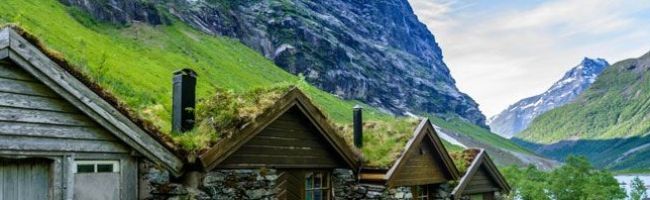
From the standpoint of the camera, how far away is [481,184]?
88.6 feet

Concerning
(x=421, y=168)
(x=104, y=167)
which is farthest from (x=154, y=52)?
(x=104, y=167)

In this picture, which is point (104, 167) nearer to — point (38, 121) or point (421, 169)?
point (38, 121)

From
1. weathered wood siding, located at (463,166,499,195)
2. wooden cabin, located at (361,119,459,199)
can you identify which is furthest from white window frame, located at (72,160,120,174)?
weathered wood siding, located at (463,166,499,195)

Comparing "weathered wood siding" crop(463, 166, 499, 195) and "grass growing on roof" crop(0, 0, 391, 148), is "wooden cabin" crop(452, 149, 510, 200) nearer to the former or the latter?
"weathered wood siding" crop(463, 166, 499, 195)

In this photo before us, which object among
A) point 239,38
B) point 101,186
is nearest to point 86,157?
point 101,186

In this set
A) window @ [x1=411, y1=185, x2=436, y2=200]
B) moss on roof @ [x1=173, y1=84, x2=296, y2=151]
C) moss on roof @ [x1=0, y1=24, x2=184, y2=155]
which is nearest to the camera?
moss on roof @ [x1=0, y1=24, x2=184, y2=155]

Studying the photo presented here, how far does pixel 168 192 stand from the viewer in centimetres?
1378

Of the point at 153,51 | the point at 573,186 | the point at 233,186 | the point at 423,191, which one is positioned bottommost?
the point at 573,186

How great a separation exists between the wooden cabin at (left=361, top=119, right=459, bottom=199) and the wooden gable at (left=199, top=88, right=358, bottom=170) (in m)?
1.05

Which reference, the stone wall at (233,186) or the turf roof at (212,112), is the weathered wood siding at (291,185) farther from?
the turf roof at (212,112)

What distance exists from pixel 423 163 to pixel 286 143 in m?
7.23

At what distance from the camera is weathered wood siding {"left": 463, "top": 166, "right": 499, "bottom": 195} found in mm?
25938

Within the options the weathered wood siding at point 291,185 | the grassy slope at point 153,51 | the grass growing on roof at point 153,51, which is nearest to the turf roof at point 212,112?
the weathered wood siding at point 291,185

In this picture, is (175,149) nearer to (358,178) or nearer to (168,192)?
(168,192)
